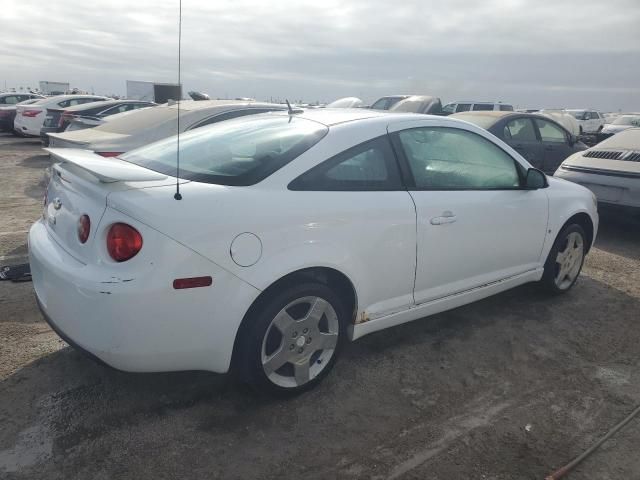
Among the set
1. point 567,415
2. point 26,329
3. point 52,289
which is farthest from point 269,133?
point 567,415

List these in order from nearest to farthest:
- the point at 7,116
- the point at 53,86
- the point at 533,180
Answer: the point at 533,180 → the point at 7,116 → the point at 53,86

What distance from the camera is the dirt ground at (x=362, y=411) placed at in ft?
7.64

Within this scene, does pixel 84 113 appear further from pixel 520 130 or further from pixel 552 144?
pixel 552 144

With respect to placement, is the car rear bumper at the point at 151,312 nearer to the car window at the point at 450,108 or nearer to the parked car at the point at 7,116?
the parked car at the point at 7,116

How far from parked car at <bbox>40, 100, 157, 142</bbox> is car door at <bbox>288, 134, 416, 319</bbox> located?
24.7 ft

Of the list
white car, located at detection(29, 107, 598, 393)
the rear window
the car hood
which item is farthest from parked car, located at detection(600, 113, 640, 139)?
the rear window

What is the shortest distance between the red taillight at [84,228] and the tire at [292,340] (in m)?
0.86

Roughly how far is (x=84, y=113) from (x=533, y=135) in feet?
28.7

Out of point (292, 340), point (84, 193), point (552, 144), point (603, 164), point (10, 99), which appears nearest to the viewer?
point (84, 193)

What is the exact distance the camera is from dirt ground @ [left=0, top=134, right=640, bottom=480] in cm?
233

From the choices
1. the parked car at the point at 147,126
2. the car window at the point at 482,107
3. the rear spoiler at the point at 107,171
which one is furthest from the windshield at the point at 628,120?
the rear spoiler at the point at 107,171

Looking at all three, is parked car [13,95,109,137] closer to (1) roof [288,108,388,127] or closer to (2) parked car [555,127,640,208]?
(2) parked car [555,127,640,208]

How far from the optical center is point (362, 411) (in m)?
2.74

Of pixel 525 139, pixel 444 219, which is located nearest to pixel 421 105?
pixel 525 139
